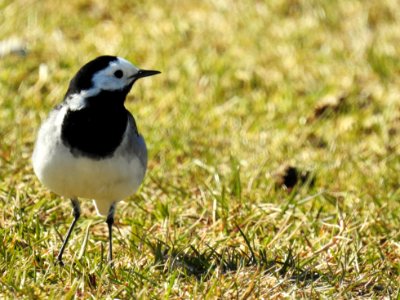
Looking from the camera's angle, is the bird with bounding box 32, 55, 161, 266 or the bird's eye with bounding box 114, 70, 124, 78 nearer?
the bird with bounding box 32, 55, 161, 266

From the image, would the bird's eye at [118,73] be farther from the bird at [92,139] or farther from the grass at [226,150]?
the grass at [226,150]

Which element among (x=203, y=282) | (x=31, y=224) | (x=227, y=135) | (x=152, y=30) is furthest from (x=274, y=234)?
(x=152, y=30)

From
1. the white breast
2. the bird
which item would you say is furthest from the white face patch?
the white breast

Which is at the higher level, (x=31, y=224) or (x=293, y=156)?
(x=31, y=224)

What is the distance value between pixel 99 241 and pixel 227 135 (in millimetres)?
2013

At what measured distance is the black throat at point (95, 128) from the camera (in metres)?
4.74

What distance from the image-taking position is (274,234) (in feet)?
18.0

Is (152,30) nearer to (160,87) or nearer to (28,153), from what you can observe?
(160,87)

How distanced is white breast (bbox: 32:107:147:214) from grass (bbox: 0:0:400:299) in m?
0.30

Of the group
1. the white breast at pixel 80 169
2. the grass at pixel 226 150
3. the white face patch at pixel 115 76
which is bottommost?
the grass at pixel 226 150

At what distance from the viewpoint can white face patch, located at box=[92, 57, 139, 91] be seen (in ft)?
15.8

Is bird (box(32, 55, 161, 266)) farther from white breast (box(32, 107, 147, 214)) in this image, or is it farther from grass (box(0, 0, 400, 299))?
grass (box(0, 0, 400, 299))

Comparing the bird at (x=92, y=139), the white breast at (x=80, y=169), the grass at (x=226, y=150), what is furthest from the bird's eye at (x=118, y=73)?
the grass at (x=226, y=150)

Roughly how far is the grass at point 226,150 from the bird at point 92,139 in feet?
1.13
